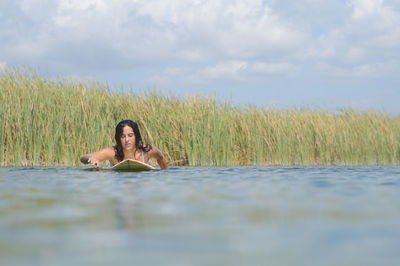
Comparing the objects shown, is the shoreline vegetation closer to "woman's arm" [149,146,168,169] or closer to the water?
"woman's arm" [149,146,168,169]

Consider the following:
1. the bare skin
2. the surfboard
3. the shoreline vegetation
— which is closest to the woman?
the bare skin

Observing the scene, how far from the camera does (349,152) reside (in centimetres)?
1489

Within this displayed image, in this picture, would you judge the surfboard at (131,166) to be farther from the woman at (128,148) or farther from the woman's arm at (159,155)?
the woman's arm at (159,155)

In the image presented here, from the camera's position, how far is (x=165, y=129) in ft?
40.0

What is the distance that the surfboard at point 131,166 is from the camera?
7.91 meters

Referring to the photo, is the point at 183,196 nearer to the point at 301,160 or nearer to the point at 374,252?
the point at 374,252

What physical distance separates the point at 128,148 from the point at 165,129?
3515mm

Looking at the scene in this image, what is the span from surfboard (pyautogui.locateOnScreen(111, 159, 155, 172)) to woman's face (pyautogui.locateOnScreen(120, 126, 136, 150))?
0.49m

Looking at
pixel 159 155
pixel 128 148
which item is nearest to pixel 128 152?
pixel 128 148

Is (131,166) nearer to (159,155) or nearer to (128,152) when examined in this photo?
(128,152)

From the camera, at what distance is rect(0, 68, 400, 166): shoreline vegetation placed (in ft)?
36.5

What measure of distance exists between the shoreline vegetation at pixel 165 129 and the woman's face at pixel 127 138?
9.06 ft

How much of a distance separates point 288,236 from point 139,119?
9757 mm

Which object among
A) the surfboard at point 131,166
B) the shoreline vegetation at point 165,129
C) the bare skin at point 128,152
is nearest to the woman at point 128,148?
the bare skin at point 128,152
